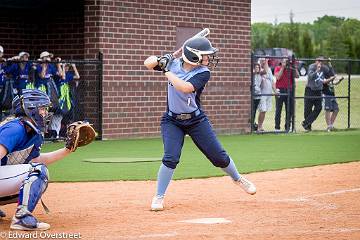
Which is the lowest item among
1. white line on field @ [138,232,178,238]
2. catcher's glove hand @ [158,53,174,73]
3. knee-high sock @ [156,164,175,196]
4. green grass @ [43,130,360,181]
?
green grass @ [43,130,360,181]

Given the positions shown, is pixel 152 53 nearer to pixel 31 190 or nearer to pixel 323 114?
pixel 31 190

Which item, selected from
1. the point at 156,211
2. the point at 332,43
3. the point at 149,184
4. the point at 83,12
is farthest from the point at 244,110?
the point at 332,43

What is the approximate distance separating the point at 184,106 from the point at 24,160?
2068mm

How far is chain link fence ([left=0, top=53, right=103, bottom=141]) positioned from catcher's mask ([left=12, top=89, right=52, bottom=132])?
10.1 m

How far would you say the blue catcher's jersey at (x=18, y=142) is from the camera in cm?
807

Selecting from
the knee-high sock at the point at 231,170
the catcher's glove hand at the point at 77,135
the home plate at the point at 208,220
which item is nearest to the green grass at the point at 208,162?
the knee-high sock at the point at 231,170

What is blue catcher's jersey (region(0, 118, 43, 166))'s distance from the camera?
26.5 ft

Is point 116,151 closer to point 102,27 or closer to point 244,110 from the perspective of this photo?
point 102,27

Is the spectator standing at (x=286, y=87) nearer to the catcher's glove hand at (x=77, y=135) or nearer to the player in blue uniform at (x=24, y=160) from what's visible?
the catcher's glove hand at (x=77, y=135)

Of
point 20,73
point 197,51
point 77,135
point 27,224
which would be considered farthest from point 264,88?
point 27,224

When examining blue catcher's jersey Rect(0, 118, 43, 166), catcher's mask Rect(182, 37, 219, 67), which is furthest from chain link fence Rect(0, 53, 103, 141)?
blue catcher's jersey Rect(0, 118, 43, 166)

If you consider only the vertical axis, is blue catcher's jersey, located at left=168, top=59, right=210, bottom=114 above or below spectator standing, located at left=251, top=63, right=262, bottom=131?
above

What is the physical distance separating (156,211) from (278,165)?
5.61 meters

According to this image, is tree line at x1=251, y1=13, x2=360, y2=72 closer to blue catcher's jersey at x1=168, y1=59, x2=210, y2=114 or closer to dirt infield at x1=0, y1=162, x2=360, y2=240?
dirt infield at x1=0, y1=162, x2=360, y2=240
